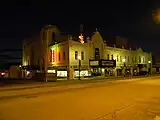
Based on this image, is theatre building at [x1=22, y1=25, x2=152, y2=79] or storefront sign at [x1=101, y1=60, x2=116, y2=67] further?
storefront sign at [x1=101, y1=60, x2=116, y2=67]

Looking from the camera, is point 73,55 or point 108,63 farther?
point 108,63

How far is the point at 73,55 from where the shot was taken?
50375mm

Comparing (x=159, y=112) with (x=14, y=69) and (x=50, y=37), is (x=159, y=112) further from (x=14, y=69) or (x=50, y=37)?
(x=14, y=69)

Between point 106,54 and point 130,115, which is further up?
point 106,54

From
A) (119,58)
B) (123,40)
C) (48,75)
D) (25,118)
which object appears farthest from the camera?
(123,40)

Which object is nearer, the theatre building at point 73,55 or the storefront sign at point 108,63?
the theatre building at point 73,55

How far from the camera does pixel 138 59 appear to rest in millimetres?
75500

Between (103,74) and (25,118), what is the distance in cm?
4893

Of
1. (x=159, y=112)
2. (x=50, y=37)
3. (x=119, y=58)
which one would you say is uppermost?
(x=50, y=37)

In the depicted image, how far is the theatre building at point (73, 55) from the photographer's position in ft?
165

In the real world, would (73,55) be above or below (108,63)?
above

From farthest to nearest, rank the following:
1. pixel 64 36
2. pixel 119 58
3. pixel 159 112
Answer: pixel 119 58 → pixel 64 36 → pixel 159 112

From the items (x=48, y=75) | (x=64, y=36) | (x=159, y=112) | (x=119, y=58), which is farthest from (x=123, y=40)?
(x=159, y=112)

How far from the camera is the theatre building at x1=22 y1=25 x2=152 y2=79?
50.4m
